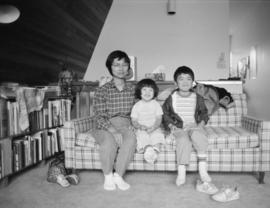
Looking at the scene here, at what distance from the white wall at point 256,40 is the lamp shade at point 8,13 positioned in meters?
4.45

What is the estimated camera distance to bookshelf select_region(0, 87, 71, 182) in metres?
2.25

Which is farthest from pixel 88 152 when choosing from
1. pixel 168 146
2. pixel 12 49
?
pixel 12 49

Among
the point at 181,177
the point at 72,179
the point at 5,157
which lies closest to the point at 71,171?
the point at 72,179

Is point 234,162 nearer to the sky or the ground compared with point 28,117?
nearer to the ground

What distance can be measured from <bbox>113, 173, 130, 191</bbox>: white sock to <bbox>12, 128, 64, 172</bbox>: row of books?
2.95 feet

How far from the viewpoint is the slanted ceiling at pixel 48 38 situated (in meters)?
2.65

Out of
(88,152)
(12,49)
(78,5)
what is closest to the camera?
(88,152)

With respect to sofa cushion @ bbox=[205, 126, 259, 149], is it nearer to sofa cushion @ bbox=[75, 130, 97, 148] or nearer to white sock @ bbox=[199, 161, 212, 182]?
white sock @ bbox=[199, 161, 212, 182]

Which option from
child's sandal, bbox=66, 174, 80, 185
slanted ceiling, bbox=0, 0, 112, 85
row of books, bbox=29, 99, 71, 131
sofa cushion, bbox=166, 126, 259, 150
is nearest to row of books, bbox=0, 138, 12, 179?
row of books, bbox=29, 99, 71, 131

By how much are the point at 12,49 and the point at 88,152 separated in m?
1.36

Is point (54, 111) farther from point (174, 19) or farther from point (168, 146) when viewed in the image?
point (174, 19)

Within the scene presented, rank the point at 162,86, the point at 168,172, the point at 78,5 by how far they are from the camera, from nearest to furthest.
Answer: the point at 168,172
the point at 78,5
the point at 162,86

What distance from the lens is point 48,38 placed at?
3166mm

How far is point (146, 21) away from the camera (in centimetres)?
423
